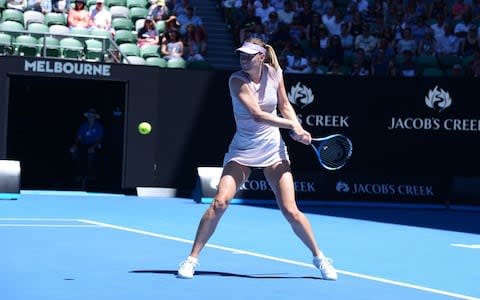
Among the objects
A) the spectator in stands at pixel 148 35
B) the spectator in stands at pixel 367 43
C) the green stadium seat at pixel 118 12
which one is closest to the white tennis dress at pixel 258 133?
the spectator in stands at pixel 148 35

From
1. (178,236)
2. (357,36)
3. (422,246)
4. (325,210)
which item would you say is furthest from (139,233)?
(357,36)

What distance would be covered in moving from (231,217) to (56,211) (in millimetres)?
2757

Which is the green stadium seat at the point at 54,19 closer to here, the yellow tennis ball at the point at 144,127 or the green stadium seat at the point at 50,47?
the green stadium seat at the point at 50,47

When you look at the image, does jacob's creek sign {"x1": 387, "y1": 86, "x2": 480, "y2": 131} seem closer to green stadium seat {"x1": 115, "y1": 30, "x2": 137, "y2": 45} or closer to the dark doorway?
green stadium seat {"x1": 115, "y1": 30, "x2": 137, "y2": 45}

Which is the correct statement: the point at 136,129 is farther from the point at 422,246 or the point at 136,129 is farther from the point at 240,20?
the point at 422,246

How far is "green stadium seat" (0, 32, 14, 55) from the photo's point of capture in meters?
21.6

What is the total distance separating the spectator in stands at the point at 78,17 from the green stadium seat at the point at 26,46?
132 cm

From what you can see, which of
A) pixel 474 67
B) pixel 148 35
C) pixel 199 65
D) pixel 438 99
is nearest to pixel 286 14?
pixel 199 65

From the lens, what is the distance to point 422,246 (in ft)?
44.2

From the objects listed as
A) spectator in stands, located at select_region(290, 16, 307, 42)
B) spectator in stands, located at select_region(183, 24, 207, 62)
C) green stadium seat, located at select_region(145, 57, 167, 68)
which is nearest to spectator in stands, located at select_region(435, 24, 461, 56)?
spectator in stands, located at select_region(290, 16, 307, 42)

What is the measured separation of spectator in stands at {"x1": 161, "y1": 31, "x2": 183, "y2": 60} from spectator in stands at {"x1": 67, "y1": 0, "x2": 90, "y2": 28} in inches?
67.1

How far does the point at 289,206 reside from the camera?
9.29 meters

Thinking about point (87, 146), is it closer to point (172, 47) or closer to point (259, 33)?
point (172, 47)

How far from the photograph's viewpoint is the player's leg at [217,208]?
9.24 m
